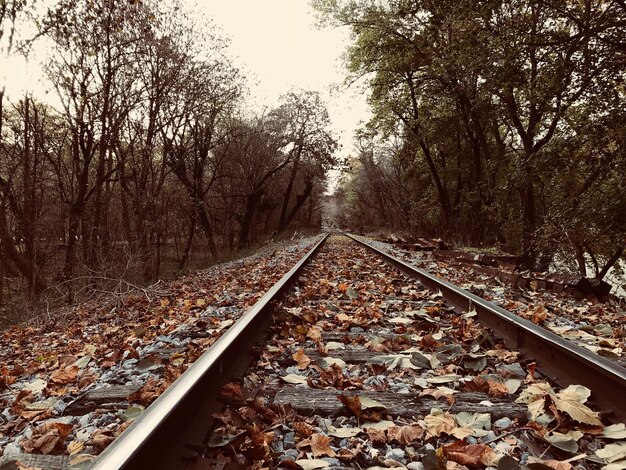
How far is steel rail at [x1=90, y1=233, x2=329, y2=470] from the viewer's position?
1.33 m

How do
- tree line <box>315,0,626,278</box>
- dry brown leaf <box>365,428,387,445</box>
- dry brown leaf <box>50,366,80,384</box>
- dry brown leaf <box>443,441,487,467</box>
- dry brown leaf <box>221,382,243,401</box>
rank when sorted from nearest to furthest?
dry brown leaf <box>443,441,487,467</box> < dry brown leaf <box>365,428,387,445</box> < dry brown leaf <box>221,382,243,401</box> < dry brown leaf <box>50,366,80,384</box> < tree line <box>315,0,626,278</box>

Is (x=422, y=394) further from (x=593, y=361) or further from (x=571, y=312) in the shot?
(x=571, y=312)

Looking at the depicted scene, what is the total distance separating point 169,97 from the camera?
15.5m

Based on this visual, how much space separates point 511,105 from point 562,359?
13.3 meters

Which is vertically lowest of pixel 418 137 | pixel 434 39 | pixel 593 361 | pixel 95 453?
pixel 95 453

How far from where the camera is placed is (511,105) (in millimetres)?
13797

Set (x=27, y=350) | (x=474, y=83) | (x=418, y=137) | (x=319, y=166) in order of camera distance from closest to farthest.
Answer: (x=27, y=350) < (x=474, y=83) < (x=418, y=137) < (x=319, y=166)

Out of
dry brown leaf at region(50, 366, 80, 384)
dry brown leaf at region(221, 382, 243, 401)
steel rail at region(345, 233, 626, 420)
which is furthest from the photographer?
dry brown leaf at region(50, 366, 80, 384)

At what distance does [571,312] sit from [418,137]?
15.4m

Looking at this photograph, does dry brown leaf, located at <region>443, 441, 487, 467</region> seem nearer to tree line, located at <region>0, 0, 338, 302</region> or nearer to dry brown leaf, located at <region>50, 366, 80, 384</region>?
dry brown leaf, located at <region>50, 366, 80, 384</region>

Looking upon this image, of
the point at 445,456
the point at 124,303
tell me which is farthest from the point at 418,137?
the point at 445,456

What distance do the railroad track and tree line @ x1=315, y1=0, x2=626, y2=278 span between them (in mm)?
6928

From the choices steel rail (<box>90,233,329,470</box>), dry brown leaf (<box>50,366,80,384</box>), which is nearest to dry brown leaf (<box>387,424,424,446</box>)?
steel rail (<box>90,233,329,470</box>)

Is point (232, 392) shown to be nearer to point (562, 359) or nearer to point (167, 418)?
point (167, 418)
